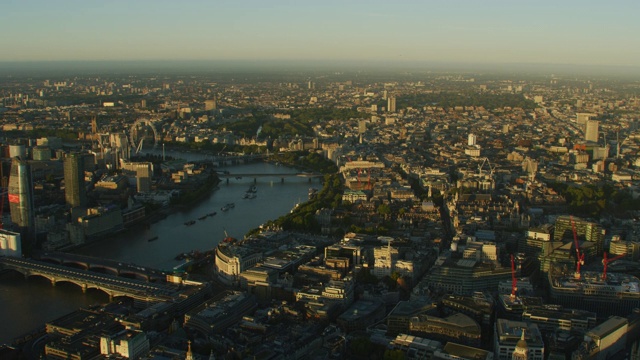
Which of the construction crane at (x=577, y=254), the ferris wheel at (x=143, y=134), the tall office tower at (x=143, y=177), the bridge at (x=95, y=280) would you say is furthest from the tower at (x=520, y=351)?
the ferris wheel at (x=143, y=134)

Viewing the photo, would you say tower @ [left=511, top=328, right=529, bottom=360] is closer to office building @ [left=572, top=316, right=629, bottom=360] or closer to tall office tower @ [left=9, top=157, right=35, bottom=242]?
office building @ [left=572, top=316, right=629, bottom=360]

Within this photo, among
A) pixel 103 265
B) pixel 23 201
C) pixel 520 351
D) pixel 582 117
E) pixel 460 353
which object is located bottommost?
pixel 103 265

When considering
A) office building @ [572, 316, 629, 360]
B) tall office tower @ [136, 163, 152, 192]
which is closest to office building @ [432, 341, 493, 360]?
office building @ [572, 316, 629, 360]

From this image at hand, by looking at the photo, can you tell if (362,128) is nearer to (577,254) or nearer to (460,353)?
(577,254)

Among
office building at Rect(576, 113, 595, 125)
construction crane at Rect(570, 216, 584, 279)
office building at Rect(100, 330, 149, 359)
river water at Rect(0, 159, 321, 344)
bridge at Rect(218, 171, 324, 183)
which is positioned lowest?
river water at Rect(0, 159, 321, 344)

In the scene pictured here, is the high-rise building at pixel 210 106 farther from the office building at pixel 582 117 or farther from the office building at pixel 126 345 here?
the office building at pixel 126 345

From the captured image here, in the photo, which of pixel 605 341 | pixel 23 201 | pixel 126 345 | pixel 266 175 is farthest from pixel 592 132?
pixel 126 345

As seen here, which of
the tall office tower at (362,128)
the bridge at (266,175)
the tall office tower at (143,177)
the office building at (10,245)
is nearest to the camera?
the office building at (10,245)
